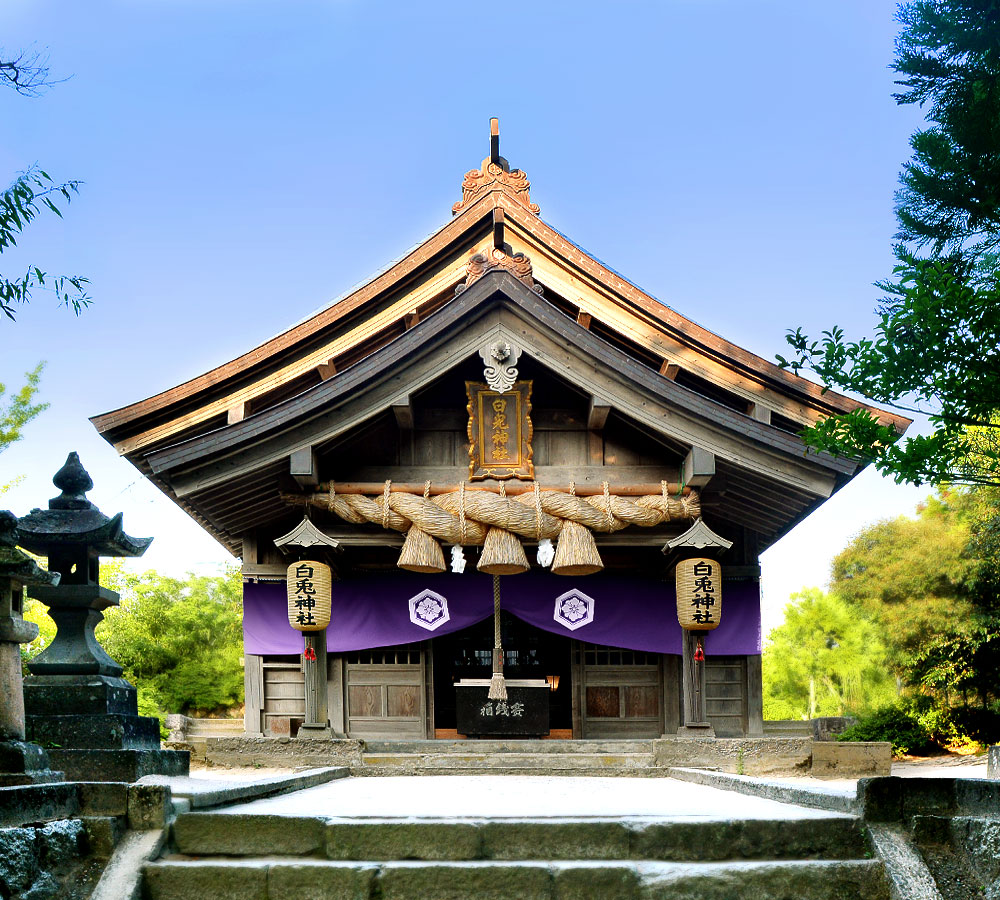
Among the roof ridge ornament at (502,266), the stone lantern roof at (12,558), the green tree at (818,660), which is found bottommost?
the green tree at (818,660)

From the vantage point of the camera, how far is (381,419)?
12523 millimetres

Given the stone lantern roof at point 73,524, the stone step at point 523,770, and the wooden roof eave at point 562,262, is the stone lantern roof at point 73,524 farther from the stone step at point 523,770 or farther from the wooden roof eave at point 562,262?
the wooden roof eave at point 562,262

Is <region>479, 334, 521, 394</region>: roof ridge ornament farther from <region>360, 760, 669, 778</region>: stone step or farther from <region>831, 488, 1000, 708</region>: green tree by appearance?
<region>831, 488, 1000, 708</region>: green tree

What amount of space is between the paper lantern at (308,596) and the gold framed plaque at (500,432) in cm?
210

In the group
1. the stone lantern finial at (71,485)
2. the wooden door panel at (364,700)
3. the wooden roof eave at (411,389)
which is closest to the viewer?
the stone lantern finial at (71,485)

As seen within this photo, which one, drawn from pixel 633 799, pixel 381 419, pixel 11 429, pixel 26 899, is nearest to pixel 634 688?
pixel 381 419

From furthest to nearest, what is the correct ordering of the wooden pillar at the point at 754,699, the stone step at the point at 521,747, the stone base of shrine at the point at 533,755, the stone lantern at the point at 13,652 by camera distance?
the wooden pillar at the point at 754,699, the stone step at the point at 521,747, the stone base of shrine at the point at 533,755, the stone lantern at the point at 13,652

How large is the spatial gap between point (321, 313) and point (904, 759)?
36.7ft

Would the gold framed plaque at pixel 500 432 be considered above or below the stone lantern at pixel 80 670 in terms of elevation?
above

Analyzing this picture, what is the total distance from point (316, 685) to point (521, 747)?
2.43m

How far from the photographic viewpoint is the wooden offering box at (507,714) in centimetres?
1260

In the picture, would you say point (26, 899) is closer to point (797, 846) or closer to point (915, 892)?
point (797, 846)

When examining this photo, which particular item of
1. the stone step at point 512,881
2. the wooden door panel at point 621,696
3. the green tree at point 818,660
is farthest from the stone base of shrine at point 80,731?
the green tree at point 818,660

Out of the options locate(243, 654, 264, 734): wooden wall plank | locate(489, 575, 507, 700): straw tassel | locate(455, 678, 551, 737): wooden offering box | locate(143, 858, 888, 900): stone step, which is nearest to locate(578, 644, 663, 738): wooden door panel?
locate(455, 678, 551, 737): wooden offering box
